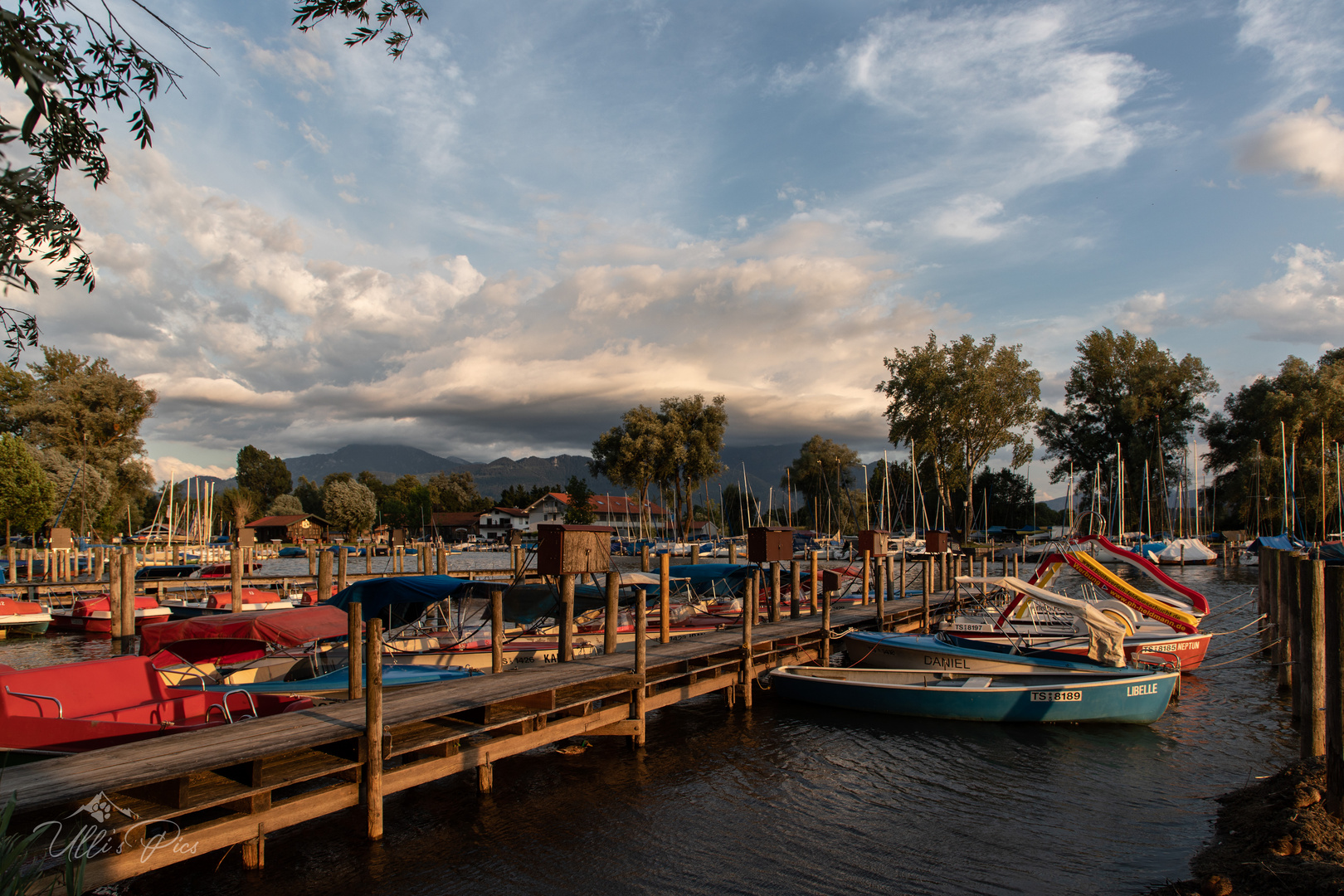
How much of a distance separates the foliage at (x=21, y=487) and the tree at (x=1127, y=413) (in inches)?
2720

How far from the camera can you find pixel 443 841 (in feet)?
32.2

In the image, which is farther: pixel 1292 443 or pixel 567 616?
pixel 1292 443

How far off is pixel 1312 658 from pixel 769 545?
1171 cm

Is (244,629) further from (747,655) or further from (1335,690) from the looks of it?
(1335,690)

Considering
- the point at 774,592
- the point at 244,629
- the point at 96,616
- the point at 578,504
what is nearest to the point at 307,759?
the point at 244,629

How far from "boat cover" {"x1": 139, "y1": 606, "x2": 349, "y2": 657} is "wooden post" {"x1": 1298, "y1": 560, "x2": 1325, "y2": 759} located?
16.2 metres

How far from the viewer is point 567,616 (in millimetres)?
14219

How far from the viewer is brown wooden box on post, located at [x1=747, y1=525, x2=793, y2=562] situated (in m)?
20.1

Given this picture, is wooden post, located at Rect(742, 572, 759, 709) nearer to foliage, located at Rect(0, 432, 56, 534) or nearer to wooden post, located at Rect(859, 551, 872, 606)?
wooden post, located at Rect(859, 551, 872, 606)

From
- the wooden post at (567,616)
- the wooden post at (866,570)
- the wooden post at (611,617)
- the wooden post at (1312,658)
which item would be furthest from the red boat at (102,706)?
the wooden post at (866,570)

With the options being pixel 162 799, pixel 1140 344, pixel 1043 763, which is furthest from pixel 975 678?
pixel 1140 344

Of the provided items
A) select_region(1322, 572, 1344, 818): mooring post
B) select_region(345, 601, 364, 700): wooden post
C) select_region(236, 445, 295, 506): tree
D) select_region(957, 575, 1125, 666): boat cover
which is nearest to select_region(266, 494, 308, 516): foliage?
select_region(236, 445, 295, 506): tree

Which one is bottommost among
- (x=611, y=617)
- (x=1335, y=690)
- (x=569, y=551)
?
(x=611, y=617)

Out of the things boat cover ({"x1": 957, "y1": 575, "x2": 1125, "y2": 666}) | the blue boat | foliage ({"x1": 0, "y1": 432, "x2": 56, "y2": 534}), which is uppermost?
foliage ({"x1": 0, "y1": 432, "x2": 56, "y2": 534})
